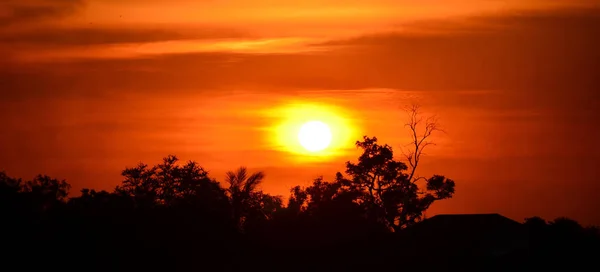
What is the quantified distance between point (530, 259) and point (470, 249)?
5.88 metres

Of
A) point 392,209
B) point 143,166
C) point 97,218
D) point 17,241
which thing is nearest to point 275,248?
point 97,218

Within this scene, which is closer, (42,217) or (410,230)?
(42,217)

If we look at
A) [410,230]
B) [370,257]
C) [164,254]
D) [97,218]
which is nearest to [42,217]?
[97,218]

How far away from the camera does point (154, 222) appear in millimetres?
77000

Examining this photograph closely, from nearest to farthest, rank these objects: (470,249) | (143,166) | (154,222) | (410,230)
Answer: (154,222) → (470,249) → (410,230) → (143,166)

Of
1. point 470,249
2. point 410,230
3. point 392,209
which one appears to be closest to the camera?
point 470,249

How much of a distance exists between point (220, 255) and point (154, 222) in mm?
4625

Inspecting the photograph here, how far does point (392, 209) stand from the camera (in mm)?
102000

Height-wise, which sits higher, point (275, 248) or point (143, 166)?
point (143, 166)

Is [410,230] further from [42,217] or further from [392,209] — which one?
[42,217]

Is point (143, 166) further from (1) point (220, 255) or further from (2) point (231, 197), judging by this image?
(1) point (220, 255)

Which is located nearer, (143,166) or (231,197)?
(231,197)

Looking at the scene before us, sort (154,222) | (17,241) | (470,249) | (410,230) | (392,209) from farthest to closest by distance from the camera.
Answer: (392,209), (410,230), (470,249), (154,222), (17,241)

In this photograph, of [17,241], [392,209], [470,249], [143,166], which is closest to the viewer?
[17,241]
